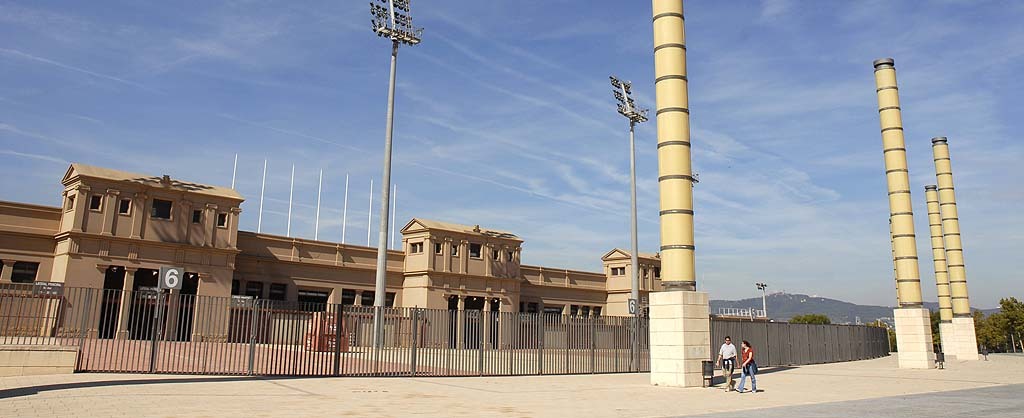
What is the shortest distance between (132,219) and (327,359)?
22.3 meters

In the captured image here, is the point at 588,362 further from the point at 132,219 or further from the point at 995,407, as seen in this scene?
the point at 132,219

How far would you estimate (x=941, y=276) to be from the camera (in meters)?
50.0

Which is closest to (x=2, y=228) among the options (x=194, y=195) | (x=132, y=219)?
(x=132, y=219)

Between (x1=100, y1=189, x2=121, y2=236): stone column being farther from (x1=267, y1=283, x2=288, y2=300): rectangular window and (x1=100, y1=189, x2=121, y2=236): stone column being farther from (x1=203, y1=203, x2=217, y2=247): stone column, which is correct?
(x1=267, y1=283, x2=288, y2=300): rectangular window

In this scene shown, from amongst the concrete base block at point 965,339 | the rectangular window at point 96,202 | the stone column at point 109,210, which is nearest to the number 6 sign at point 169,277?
the stone column at point 109,210

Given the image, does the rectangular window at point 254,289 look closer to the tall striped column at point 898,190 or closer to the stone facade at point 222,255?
the stone facade at point 222,255

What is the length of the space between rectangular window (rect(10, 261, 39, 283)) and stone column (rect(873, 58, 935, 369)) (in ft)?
147

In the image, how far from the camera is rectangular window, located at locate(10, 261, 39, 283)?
121 ft

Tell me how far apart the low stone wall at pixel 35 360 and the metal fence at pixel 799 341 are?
24.8 meters

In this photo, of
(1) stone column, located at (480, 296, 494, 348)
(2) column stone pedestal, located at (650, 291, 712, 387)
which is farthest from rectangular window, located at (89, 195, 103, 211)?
(2) column stone pedestal, located at (650, 291, 712, 387)

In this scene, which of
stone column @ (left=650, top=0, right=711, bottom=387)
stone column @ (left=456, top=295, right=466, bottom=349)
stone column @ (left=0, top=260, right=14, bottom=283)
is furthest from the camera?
stone column @ (left=0, top=260, right=14, bottom=283)

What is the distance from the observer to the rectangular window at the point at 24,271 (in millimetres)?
37000

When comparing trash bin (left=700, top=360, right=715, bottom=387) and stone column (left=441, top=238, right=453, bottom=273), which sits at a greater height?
stone column (left=441, top=238, right=453, bottom=273)

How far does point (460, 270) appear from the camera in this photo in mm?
51500
